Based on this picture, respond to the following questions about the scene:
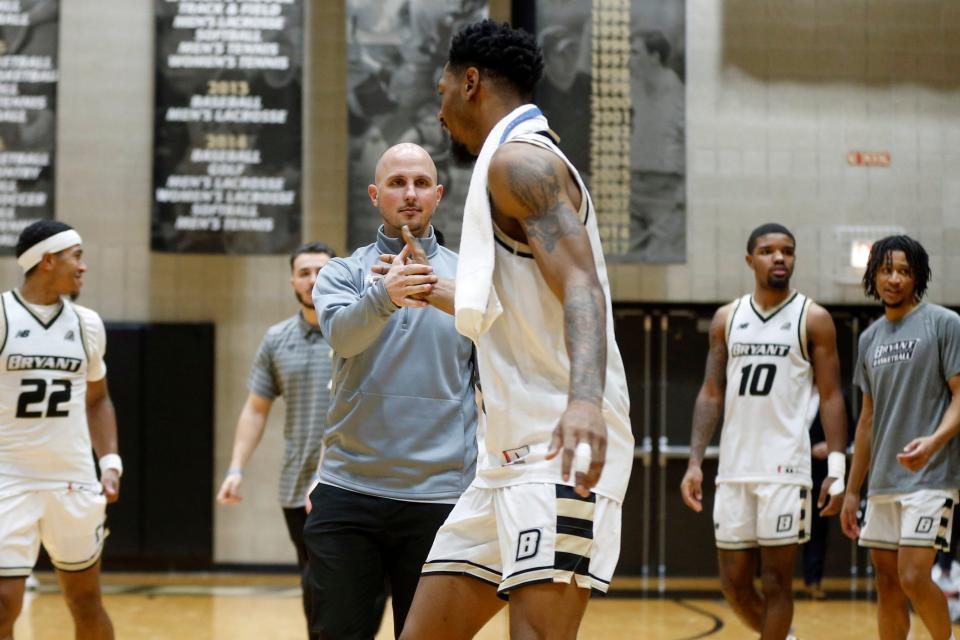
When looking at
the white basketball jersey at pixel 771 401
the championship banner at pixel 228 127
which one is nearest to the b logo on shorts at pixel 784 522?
the white basketball jersey at pixel 771 401

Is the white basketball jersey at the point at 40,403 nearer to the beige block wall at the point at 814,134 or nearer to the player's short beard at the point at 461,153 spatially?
the player's short beard at the point at 461,153

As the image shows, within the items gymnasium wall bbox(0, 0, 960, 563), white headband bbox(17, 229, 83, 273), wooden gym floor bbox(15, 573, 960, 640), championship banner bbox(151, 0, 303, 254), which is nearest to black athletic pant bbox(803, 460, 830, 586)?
wooden gym floor bbox(15, 573, 960, 640)

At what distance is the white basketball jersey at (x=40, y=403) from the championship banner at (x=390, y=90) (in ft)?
13.8

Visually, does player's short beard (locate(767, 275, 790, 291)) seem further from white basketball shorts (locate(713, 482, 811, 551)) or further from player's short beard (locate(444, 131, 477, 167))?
player's short beard (locate(444, 131, 477, 167))

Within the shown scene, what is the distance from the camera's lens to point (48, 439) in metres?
5.20

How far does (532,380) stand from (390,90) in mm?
6965

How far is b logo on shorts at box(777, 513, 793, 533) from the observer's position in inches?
225

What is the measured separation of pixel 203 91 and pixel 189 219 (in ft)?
3.49

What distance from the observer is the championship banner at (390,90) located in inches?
369

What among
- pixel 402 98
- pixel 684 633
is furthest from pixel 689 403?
pixel 402 98

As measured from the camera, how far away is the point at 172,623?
773 cm

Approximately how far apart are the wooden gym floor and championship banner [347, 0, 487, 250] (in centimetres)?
297

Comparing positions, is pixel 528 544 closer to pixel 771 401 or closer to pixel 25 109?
pixel 771 401

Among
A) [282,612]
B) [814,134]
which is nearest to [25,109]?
[282,612]
